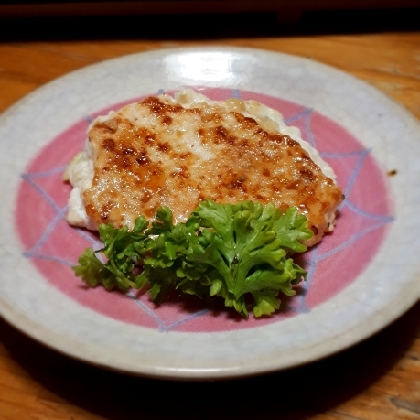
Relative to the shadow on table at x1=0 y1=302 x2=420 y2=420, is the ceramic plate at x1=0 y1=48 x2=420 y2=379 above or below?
above

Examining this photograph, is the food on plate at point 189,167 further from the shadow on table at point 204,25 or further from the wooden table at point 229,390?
the shadow on table at point 204,25

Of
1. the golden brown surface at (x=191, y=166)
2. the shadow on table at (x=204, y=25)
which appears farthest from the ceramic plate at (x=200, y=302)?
the shadow on table at (x=204, y=25)

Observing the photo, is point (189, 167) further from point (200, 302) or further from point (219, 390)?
point (219, 390)

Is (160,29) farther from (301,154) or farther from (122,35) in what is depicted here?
(301,154)

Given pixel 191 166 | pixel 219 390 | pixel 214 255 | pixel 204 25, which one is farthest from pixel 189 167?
pixel 204 25

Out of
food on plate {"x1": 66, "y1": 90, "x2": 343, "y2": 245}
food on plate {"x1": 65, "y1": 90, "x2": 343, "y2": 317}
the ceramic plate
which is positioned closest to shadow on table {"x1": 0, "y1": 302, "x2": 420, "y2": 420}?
the ceramic plate

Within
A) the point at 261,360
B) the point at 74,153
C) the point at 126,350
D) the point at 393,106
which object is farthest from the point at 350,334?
the point at 74,153

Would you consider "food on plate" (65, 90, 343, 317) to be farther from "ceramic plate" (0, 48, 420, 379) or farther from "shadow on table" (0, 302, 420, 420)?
"shadow on table" (0, 302, 420, 420)
